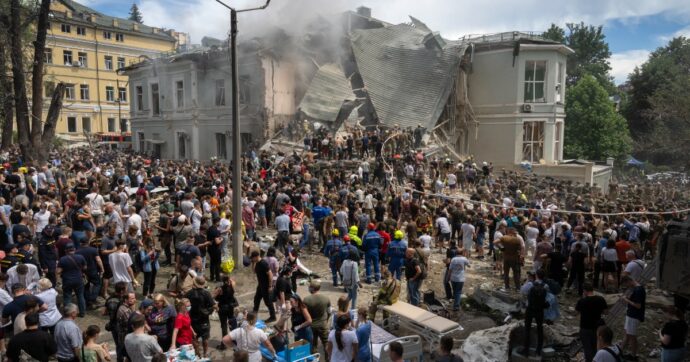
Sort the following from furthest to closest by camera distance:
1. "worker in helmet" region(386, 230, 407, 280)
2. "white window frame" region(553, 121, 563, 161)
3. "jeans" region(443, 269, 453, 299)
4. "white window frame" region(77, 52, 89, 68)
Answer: "white window frame" region(77, 52, 89, 68), "white window frame" region(553, 121, 563, 161), "worker in helmet" region(386, 230, 407, 280), "jeans" region(443, 269, 453, 299)

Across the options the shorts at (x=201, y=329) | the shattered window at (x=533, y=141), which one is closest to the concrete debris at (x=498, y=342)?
the shorts at (x=201, y=329)

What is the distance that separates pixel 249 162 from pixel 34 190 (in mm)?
9654

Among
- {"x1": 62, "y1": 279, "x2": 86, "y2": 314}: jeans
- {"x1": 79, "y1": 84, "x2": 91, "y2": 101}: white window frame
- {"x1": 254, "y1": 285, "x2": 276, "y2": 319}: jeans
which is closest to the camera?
{"x1": 62, "y1": 279, "x2": 86, "y2": 314}: jeans

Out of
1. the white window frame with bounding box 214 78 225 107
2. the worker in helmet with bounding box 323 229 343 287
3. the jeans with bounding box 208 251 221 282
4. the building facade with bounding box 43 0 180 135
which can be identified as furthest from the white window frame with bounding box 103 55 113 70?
the worker in helmet with bounding box 323 229 343 287

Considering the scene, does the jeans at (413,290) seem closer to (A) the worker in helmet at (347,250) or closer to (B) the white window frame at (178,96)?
(A) the worker in helmet at (347,250)

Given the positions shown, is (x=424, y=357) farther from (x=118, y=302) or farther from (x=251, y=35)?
(x=251, y=35)

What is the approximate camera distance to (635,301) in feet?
25.5

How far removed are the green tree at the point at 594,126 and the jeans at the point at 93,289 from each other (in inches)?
1762

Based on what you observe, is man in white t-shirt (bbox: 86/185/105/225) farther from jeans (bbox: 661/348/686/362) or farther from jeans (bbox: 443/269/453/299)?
jeans (bbox: 661/348/686/362)

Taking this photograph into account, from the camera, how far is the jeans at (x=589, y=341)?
7484 mm

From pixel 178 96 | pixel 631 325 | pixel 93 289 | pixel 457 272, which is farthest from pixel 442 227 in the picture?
pixel 178 96

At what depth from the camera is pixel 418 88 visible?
28656 mm

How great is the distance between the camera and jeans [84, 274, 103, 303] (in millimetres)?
8977

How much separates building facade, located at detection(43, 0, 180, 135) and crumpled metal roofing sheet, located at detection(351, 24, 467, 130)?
31178 mm
